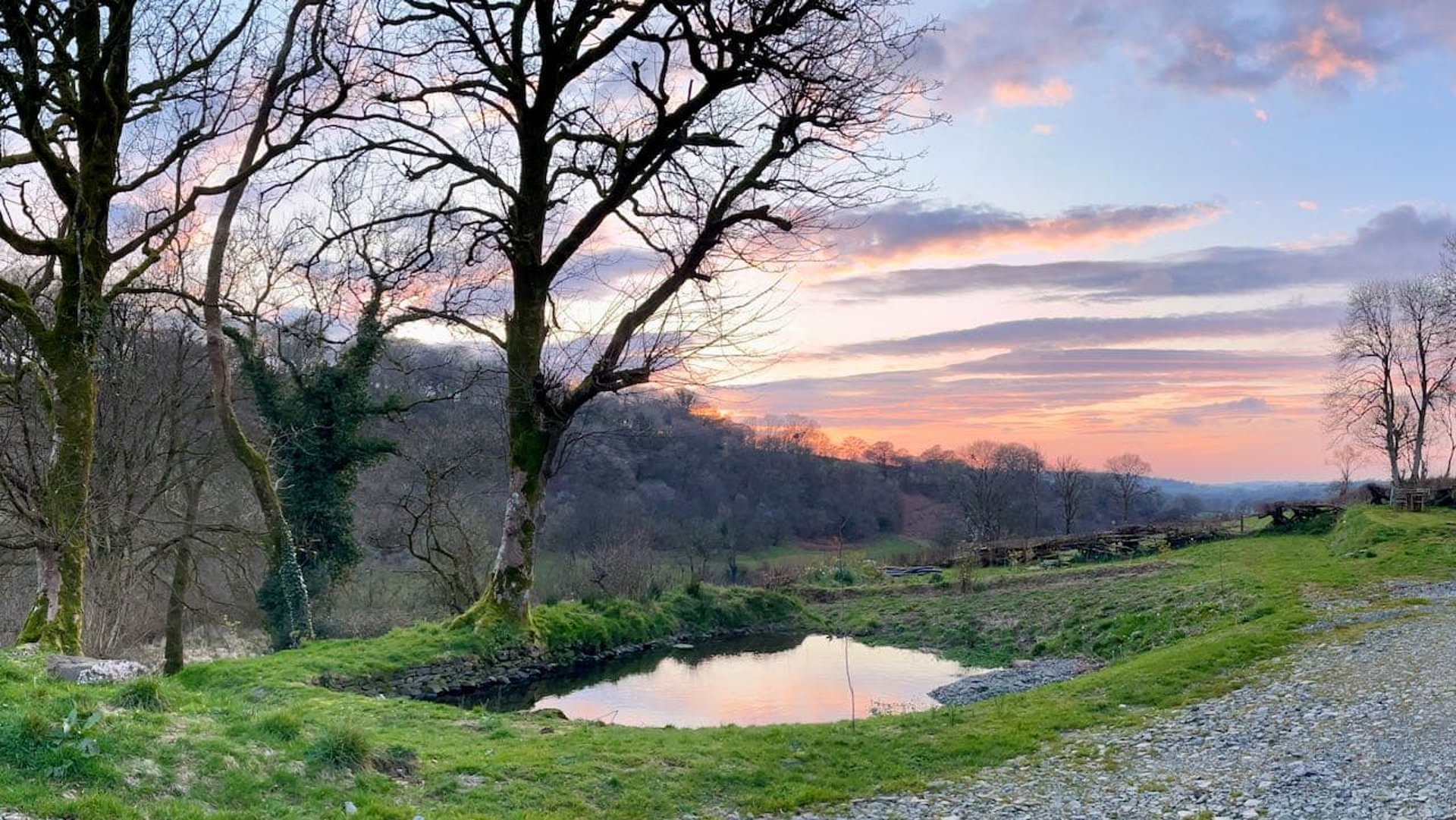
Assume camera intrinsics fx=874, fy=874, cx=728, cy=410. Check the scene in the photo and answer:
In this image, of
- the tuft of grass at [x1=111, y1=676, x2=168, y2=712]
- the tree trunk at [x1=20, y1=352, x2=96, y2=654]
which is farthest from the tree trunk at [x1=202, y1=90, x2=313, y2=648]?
the tuft of grass at [x1=111, y1=676, x2=168, y2=712]

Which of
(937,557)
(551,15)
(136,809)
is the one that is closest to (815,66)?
(551,15)

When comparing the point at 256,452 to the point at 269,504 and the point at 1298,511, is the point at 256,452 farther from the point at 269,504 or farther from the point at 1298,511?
the point at 1298,511

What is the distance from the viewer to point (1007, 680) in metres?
16.5

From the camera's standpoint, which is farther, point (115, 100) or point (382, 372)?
point (382, 372)

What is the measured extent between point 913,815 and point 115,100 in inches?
494

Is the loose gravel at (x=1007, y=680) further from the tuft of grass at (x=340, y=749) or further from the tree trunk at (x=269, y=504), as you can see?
the tree trunk at (x=269, y=504)

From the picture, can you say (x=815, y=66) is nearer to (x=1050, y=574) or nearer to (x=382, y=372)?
(x=382, y=372)

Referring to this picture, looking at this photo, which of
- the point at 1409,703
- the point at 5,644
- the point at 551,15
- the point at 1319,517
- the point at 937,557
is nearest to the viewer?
the point at 1409,703

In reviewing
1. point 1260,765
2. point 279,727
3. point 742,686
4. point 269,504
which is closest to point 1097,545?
point 742,686

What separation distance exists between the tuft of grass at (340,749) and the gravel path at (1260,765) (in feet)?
12.1

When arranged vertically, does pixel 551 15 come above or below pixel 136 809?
above

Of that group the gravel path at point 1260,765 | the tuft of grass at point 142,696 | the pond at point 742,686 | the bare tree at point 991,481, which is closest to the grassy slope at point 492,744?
the tuft of grass at point 142,696

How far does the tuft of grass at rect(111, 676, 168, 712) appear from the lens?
7.10 meters

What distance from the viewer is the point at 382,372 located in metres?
23.7
